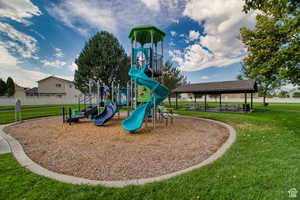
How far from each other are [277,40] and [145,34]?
22.6 feet

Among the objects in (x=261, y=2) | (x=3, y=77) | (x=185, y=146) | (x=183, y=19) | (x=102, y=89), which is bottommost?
(x=185, y=146)

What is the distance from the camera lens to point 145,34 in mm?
8180

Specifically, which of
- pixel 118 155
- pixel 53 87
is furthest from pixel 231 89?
pixel 53 87

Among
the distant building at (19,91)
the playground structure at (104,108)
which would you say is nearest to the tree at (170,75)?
the playground structure at (104,108)

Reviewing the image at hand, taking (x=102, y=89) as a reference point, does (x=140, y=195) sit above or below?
below

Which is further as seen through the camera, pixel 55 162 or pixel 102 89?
pixel 102 89

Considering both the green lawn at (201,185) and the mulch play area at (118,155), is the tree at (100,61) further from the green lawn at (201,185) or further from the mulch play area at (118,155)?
the green lawn at (201,185)

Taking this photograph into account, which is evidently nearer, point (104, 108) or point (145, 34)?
point (145, 34)

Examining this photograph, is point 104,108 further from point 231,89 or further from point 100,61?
point 231,89

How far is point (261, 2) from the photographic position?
416cm

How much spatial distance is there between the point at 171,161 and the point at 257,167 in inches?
71.1

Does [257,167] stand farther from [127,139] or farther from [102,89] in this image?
[102,89]

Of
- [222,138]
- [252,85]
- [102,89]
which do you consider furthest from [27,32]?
[252,85]

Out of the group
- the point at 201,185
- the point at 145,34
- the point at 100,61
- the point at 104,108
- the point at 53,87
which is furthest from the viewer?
the point at 53,87
